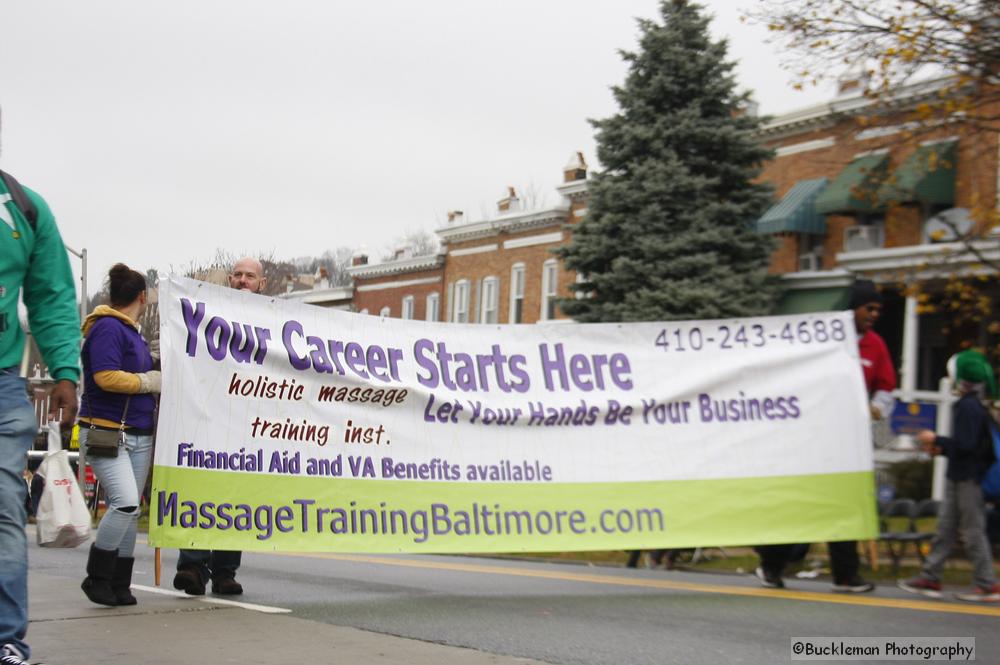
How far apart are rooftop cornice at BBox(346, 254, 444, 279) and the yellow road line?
44.5 metres

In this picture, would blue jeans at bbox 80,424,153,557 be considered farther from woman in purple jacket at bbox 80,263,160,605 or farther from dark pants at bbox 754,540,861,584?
dark pants at bbox 754,540,861,584

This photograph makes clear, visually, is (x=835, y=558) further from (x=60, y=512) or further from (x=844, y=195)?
(x=844, y=195)

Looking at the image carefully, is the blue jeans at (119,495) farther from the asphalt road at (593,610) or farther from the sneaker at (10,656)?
the sneaker at (10,656)

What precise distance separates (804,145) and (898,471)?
1685 centimetres

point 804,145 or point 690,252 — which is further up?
point 804,145

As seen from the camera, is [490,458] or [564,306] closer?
[490,458]

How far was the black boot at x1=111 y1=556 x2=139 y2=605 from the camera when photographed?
7.41 metres

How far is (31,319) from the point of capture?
5246mm

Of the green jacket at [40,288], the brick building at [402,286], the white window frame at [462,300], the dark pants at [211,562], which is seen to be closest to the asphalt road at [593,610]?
the dark pants at [211,562]

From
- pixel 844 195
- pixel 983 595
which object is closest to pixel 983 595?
pixel 983 595

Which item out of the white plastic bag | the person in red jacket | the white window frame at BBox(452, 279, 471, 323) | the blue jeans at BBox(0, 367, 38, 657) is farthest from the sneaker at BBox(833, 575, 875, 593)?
the white window frame at BBox(452, 279, 471, 323)

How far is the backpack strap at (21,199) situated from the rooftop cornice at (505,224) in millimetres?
43376

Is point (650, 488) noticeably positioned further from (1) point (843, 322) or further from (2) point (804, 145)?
(2) point (804, 145)

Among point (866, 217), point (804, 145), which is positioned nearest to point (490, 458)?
point (866, 217)
